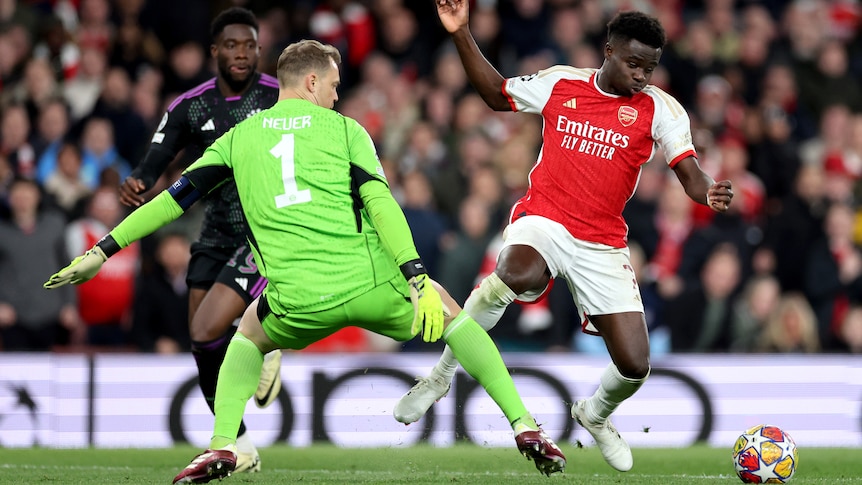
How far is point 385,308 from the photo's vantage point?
666 centimetres

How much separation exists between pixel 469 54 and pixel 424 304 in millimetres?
2025

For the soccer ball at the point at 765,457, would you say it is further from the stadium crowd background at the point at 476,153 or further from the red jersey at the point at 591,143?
the stadium crowd background at the point at 476,153

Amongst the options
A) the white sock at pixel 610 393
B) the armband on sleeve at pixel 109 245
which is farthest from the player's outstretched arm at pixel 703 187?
the armband on sleeve at pixel 109 245

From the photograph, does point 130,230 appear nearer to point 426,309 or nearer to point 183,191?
point 183,191

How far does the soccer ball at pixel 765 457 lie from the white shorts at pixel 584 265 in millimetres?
973

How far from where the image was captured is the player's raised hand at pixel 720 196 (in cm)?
705

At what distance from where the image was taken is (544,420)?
10.7 m

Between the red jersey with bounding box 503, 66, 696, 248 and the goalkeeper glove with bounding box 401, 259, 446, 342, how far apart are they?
156 centimetres

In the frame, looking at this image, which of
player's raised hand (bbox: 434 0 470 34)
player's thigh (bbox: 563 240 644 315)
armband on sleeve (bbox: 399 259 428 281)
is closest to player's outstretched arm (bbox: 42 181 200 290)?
armband on sleeve (bbox: 399 259 428 281)

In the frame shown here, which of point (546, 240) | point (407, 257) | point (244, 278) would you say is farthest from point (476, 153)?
point (407, 257)

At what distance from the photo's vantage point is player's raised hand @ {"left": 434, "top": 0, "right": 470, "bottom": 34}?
7.69m

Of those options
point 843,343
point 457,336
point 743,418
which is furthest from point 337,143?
point 843,343

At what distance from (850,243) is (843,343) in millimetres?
1102

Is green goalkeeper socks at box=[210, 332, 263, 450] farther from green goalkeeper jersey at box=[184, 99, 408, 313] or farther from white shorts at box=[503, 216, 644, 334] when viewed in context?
white shorts at box=[503, 216, 644, 334]
